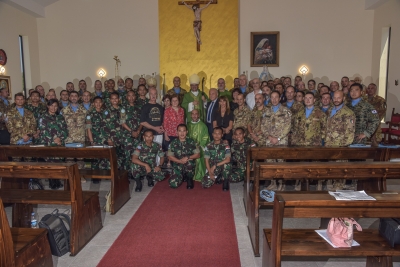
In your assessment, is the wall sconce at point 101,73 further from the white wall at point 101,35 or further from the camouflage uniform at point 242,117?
the camouflage uniform at point 242,117

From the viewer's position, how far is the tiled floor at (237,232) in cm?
309

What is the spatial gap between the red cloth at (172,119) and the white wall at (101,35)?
16.1ft

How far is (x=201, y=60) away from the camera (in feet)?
34.0

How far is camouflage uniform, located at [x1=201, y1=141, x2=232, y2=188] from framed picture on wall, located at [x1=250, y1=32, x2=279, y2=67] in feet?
18.2

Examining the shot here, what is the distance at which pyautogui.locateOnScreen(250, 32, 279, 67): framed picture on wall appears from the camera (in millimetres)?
10172

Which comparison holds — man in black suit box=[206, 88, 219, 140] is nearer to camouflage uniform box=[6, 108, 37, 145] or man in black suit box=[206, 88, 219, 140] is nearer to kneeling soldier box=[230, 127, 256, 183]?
kneeling soldier box=[230, 127, 256, 183]

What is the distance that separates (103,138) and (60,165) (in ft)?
8.44

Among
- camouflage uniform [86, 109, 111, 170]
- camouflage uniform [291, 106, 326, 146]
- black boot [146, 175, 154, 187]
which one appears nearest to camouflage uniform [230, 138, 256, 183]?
camouflage uniform [291, 106, 326, 146]

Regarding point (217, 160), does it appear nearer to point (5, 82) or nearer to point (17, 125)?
point (17, 125)

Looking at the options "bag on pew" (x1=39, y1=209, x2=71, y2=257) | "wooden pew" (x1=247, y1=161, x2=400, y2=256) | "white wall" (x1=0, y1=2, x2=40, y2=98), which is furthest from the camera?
"white wall" (x1=0, y1=2, x2=40, y2=98)

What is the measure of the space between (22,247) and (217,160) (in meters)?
3.32

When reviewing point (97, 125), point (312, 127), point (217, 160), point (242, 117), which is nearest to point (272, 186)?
point (217, 160)

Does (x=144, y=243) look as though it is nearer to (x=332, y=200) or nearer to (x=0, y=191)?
(x=0, y=191)

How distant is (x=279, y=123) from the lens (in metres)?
4.98
